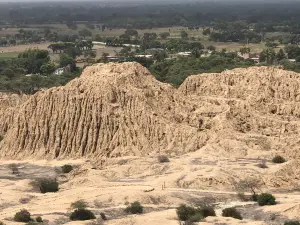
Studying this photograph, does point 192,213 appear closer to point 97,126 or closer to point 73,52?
point 97,126

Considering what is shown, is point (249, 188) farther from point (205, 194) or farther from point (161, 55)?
point (161, 55)

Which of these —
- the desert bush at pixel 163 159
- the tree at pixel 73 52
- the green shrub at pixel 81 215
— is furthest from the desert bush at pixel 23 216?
the tree at pixel 73 52

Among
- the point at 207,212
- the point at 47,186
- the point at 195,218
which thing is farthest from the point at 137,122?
the point at 195,218

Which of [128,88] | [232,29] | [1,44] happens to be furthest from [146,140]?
[232,29]

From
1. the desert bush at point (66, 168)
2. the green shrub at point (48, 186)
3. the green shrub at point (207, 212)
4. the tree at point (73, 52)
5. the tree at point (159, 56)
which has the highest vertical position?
the green shrub at point (207, 212)

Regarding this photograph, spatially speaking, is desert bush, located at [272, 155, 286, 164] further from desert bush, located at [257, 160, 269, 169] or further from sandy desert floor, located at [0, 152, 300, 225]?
sandy desert floor, located at [0, 152, 300, 225]

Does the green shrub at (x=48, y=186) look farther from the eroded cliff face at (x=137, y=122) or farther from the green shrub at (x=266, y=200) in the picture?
the green shrub at (x=266, y=200)

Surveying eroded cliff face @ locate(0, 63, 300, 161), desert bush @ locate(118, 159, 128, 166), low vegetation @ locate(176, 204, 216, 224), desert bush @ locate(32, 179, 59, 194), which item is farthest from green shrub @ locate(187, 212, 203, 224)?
eroded cliff face @ locate(0, 63, 300, 161)
